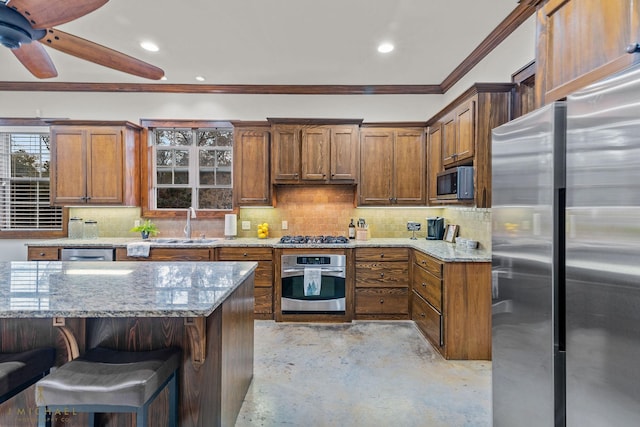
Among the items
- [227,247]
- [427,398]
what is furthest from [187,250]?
[427,398]

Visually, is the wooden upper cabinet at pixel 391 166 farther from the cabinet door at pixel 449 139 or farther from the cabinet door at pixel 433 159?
the cabinet door at pixel 449 139

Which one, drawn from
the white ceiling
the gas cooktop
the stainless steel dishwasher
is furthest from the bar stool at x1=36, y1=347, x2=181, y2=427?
the stainless steel dishwasher

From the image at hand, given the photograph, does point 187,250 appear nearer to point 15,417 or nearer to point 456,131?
point 15,417

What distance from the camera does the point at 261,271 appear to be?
3.80 m

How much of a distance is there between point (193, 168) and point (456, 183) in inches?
138

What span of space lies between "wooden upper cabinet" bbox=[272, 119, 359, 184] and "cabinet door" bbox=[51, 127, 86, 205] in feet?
8.05

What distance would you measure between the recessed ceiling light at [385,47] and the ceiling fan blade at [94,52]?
7.04 feet

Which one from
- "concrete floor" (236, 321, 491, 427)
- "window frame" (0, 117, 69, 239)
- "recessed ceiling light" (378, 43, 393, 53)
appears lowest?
"concrete floor" (236, 321, 491, 427)

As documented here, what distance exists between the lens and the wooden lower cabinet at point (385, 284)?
12.4 ft

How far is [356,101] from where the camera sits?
4344mm

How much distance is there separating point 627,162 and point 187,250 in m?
3.85

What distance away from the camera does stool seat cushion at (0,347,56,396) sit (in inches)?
51.3

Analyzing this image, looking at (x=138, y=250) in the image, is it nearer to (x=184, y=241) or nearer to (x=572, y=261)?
(x=184, y=241)

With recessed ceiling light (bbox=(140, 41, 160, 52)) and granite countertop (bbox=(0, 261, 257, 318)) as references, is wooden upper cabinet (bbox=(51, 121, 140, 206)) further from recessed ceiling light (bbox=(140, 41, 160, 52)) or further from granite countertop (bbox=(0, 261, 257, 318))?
granite countertop (bbox=(0, 261, 257, 318))
